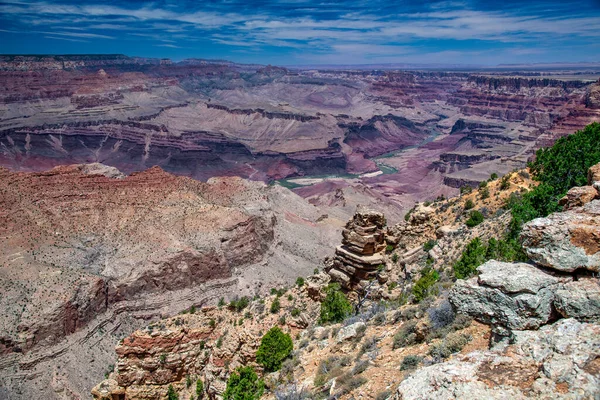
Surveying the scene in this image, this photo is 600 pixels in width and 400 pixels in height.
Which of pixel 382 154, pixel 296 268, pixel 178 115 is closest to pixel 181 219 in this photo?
pixel 296 268

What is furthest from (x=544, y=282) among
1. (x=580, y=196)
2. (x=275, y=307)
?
(x=275, y=307)

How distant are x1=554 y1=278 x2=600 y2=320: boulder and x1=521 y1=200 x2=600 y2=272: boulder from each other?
623mm

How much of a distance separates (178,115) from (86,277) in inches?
6336

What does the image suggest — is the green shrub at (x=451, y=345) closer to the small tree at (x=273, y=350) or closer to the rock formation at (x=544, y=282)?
the rock formation at (x=544, y=282)

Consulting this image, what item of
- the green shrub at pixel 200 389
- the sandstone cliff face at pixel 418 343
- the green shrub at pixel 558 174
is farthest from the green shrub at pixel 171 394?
the green shrub at pixel 558 174

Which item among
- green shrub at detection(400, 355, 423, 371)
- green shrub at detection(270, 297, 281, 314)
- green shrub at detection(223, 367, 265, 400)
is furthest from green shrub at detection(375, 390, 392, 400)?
green shrub at detection(270, 297, 281, 314)

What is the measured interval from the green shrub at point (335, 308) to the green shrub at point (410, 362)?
927 centimetres

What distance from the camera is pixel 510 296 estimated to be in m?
9.25

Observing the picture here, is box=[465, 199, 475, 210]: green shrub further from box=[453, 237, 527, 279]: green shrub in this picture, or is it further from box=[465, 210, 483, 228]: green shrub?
box=[453, 237, 527, 279]: green shrub

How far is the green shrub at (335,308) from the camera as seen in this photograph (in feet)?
67.8

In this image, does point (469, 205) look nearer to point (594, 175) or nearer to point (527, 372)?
point (594, 175)

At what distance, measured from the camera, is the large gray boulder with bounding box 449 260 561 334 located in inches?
351

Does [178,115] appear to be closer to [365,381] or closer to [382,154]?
[382,154]

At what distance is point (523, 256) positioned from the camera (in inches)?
577
